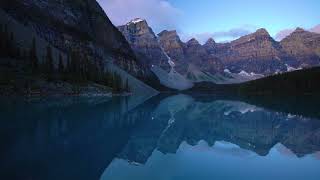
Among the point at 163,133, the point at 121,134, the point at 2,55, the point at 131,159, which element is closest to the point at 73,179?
the point at 131,159

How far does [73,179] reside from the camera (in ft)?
52.7

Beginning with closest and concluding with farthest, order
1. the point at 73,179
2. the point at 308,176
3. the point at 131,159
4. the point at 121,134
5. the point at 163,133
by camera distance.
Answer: the point at 73,179 → the point at 308,176 → the point at 131,159 → the point at 121,134 → the point at 163,133

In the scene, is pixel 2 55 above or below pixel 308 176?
above

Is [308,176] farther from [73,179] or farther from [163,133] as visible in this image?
[163,133]

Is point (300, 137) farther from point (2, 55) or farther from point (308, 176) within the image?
point (2, 55)

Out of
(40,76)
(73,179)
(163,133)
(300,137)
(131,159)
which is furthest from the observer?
(40,76)

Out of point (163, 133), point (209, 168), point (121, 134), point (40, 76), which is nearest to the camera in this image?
point (209, 168)

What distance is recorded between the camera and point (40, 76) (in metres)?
120

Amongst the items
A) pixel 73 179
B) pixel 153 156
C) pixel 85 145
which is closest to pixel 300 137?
pixel 153 156

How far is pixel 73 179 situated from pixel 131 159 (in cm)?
589

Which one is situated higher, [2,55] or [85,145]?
[2,55]

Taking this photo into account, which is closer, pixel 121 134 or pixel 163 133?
pixel 121 134

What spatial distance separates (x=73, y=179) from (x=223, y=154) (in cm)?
1052

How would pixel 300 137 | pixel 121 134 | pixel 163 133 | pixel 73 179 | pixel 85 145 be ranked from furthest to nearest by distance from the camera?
pixel 163 133 < pixel 121 134 < pixel 300 137 < pixel 85 145 < pixel 73 179
